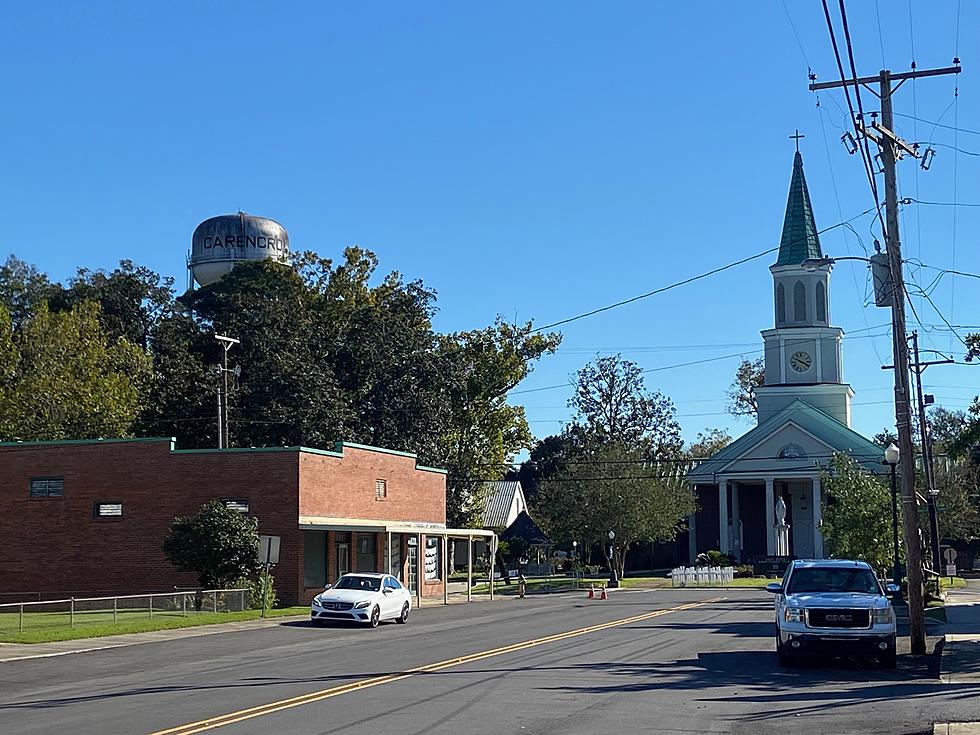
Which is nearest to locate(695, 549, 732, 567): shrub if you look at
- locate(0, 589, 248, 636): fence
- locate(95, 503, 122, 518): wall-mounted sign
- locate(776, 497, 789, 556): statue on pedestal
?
locate(776, 497, 789, 556): statue on pedestal

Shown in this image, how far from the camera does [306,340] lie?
63.6m

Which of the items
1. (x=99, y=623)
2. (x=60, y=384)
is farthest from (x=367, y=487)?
(x=60, y=384)

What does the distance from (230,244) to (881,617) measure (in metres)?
75.7

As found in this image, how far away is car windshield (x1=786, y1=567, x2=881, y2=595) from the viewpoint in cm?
2117

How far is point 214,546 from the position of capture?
37.2 metres

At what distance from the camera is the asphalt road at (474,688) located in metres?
13.6

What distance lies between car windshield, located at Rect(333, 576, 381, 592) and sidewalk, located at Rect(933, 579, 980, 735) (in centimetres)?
1462

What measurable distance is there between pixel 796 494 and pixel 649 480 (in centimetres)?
1609

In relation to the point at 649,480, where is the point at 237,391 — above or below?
above

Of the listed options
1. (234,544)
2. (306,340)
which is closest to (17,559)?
(234,544)

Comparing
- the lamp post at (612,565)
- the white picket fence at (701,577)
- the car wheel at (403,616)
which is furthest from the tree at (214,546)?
the white picket fence at (701,577)

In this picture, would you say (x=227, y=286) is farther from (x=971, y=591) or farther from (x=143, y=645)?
(x=143, y=645)

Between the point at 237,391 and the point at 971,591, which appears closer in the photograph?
the point at 971,591

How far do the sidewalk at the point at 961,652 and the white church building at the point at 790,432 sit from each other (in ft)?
120
